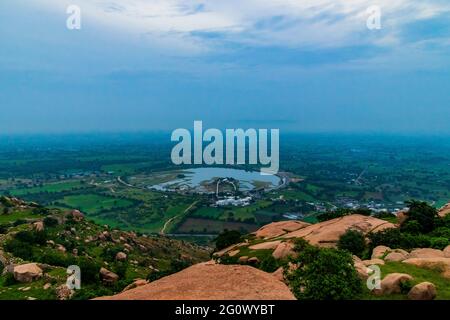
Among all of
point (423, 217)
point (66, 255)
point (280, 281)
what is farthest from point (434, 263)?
point (66, 255)

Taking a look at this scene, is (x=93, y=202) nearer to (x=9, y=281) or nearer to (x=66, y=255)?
(x=66, y=255)

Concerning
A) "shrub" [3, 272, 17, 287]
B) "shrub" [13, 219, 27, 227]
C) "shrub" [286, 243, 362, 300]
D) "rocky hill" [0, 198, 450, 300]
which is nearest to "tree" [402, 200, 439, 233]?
"rocky hill" [0, 198, 450, 300]

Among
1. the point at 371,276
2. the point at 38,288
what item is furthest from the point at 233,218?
the point at 371,276

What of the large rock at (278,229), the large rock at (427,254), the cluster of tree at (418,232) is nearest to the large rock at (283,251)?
the cluster of tree at (418,232)

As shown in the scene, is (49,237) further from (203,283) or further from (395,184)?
(395,184)

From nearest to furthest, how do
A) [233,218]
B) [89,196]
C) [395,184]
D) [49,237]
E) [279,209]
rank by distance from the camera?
[49,237], [233,218], [279,209], [89,196], [395,184]

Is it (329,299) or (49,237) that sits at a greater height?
(329,299)
